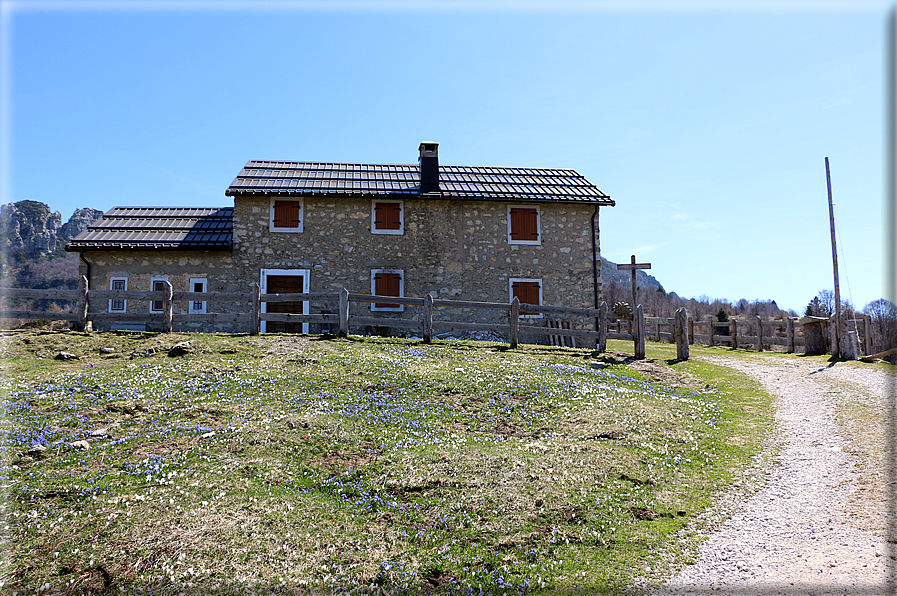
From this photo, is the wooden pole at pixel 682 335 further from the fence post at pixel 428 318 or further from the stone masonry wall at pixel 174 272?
the stone masonry wall at pixel 174 272

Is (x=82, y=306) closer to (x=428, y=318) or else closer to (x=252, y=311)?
(x=252, y=311)

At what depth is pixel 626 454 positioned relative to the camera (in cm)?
881

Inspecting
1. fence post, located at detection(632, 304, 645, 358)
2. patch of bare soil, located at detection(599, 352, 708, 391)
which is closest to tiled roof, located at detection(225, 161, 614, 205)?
fence post, located at detection(632, 304, 645, 358)

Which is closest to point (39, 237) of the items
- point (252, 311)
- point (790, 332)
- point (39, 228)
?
point (39, 228)

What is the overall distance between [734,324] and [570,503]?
70.0 ft

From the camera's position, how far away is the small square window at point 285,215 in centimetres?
2259

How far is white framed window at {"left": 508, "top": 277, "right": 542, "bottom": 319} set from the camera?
23109 mm

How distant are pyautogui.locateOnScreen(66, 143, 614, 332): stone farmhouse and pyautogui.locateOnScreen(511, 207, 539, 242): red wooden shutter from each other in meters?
0.04

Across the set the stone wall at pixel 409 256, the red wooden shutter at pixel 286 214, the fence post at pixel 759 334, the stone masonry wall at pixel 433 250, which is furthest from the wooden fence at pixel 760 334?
the red wooden shutter at pixel 286 214

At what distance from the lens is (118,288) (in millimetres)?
21812

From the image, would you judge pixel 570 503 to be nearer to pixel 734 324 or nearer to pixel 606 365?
pixel 606 365

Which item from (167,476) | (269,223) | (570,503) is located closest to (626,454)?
(570,503)

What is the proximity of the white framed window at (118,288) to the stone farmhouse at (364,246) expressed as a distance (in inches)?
1.6

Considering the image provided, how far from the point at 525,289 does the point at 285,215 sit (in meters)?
10.9
